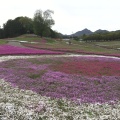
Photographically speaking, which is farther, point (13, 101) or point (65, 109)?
point (13, 101)

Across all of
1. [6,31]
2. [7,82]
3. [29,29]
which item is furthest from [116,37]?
[7,82]

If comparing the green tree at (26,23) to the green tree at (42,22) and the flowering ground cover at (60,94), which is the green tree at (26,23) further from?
the flowering ground cover at (60,94)

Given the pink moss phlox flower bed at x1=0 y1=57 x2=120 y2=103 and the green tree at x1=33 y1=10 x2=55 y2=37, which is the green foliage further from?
the pink moss phlox flower bed at x1=0 y1=57 x2=120 y2=103

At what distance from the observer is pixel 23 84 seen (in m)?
23.3

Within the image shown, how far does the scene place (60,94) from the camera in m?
20.2

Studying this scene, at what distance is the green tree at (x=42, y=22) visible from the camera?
4929 inches

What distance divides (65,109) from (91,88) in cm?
561

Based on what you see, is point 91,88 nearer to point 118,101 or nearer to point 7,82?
point 118,101

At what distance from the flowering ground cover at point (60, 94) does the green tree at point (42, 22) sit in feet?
319

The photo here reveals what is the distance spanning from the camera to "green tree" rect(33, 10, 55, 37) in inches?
4929

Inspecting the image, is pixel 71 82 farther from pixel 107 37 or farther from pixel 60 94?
pixel 107 37

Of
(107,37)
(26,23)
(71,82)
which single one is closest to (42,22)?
(26,23)

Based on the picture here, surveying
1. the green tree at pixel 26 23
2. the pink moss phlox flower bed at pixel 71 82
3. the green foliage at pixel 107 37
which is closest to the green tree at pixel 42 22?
the green tree at pixel 26 23

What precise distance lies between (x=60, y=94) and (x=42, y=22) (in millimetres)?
108332
